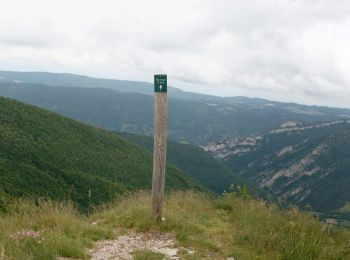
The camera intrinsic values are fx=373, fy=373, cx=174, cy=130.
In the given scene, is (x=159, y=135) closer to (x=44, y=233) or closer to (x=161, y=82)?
(x=161, y=82)

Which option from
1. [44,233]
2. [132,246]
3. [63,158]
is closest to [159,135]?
[132,246]

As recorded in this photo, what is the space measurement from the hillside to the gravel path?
158ft

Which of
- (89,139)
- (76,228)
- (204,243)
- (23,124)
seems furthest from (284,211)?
(89,139)

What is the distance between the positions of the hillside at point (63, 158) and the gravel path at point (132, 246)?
48.1 meters

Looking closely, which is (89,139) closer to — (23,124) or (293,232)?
(23,124)

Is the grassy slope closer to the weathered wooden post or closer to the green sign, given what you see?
the weathered wooden post

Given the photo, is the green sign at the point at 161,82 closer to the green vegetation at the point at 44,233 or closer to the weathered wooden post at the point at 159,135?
the weathered wooden post at the point at 159,135

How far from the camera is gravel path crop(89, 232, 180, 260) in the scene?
662 centimetres

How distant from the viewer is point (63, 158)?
95.1 meters

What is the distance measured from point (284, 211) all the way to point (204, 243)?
3.39 m

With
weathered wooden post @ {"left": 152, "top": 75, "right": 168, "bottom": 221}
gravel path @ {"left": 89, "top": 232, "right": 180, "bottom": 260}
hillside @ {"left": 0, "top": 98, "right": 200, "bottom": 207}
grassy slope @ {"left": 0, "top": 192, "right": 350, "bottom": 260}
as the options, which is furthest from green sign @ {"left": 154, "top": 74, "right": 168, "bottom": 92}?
hillside @ {"left": 0, "top": 98, "right": 200, "bottom": 207}

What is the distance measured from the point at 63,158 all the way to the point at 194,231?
91.7 meters

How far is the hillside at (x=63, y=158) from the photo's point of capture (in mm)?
66938

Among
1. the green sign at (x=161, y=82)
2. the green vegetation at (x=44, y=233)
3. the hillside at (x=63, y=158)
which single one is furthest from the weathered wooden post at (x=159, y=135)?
the hillside at (x=63, y=158)
